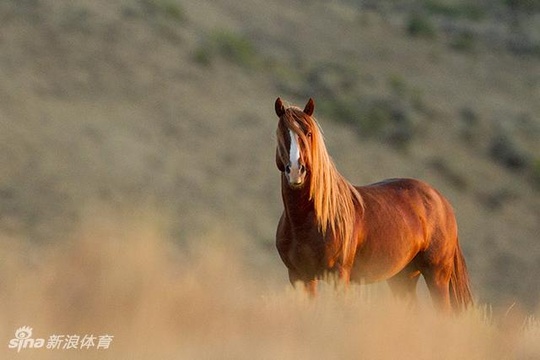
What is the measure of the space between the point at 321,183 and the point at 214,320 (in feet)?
3.56

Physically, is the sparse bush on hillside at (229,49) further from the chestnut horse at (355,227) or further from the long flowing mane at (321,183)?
the long flowing mane at (321,183)

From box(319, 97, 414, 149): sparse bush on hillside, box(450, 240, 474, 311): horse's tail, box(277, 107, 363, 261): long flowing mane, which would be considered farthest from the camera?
box(319, 97, 414, 149): sparse bush on hillside

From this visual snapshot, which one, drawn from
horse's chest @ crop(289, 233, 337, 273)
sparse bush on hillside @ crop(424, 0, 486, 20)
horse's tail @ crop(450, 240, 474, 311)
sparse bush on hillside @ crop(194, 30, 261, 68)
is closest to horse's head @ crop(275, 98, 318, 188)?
horse's chest @ crop(289, 233, 337, 273)

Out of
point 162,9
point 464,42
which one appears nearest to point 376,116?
point 162,9

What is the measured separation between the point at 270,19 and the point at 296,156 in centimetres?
3442

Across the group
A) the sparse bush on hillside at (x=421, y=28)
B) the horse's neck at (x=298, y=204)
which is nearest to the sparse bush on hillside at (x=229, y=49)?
the sparse bush on hillside at (x=421, y=28)

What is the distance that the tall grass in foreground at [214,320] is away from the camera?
8047 millimetres

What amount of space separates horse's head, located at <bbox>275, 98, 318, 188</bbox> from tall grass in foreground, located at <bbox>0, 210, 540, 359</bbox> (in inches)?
30.9

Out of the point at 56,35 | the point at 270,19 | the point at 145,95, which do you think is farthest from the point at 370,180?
the point at 270,19

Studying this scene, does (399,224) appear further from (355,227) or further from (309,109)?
(309,109)

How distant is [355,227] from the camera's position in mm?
8953

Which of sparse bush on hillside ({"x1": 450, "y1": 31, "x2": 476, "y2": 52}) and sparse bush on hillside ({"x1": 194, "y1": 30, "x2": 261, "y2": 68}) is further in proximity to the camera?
sparse bush on hillside ({"x1": 450, "y1": 31, "x2": 476, "y2": 52})

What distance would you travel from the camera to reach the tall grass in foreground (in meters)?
8.05
